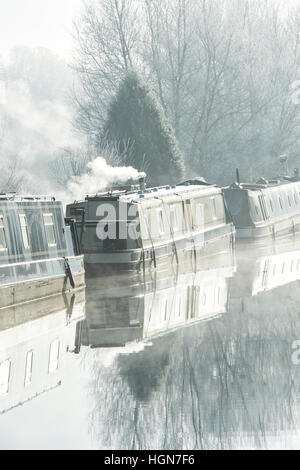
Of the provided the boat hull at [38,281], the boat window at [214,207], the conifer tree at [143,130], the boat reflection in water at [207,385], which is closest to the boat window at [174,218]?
the boat window at [214,207]

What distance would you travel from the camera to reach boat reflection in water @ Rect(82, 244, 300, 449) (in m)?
11.5

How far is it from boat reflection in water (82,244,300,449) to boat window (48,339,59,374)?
64cm

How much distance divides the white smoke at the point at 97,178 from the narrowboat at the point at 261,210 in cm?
386

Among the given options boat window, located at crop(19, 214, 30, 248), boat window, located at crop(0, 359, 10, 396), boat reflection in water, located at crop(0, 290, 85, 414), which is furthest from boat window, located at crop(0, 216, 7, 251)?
boat window, located at crop(0, 359, 10, 396)

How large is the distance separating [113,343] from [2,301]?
2232 mm

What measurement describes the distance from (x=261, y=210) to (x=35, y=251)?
1536 cm

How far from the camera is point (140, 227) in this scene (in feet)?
78.3

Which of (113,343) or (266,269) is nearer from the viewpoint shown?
(113,343)

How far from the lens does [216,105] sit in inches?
1966

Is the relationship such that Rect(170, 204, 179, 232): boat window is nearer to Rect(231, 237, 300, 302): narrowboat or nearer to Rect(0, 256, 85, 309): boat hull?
Rect(231, 237, 300, 302): narrowboat

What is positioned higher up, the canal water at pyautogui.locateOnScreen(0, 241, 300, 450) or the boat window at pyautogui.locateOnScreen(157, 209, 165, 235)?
the boat window at pyautogui.locateOnScreen(157, 209, 165, 235)

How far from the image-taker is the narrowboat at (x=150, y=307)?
1784 centimetres
